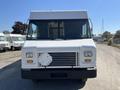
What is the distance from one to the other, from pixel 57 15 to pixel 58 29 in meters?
0.60

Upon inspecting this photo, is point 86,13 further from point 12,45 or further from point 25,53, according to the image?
point 12,45

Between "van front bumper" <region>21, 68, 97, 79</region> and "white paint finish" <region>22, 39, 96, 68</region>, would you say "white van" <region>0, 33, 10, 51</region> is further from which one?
"van front bumper" <region>21, 68, 97, 79</region>

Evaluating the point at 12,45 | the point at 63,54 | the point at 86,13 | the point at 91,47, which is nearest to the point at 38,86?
the point at 63,54

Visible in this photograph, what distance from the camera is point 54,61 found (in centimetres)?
959

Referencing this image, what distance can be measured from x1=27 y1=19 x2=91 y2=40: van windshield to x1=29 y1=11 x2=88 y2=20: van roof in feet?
0.41

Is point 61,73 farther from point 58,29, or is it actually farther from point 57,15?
point 57,15

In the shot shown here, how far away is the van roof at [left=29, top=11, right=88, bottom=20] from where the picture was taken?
11125 mm

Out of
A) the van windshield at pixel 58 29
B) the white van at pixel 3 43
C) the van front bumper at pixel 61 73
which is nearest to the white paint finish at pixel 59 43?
the van windshield at pixel 58 29

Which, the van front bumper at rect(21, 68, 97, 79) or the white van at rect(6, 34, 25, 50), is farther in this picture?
the white van at rect(6, 34, 25, 50)

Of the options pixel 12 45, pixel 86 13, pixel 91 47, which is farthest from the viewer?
pixel 12 45

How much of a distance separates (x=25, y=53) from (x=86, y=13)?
310cm

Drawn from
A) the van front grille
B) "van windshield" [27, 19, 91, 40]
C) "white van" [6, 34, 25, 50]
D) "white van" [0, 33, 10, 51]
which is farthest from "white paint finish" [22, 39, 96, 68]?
"white van" [6, 34, 25, 50]

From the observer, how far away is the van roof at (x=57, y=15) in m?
11.1

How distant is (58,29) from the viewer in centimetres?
1111
